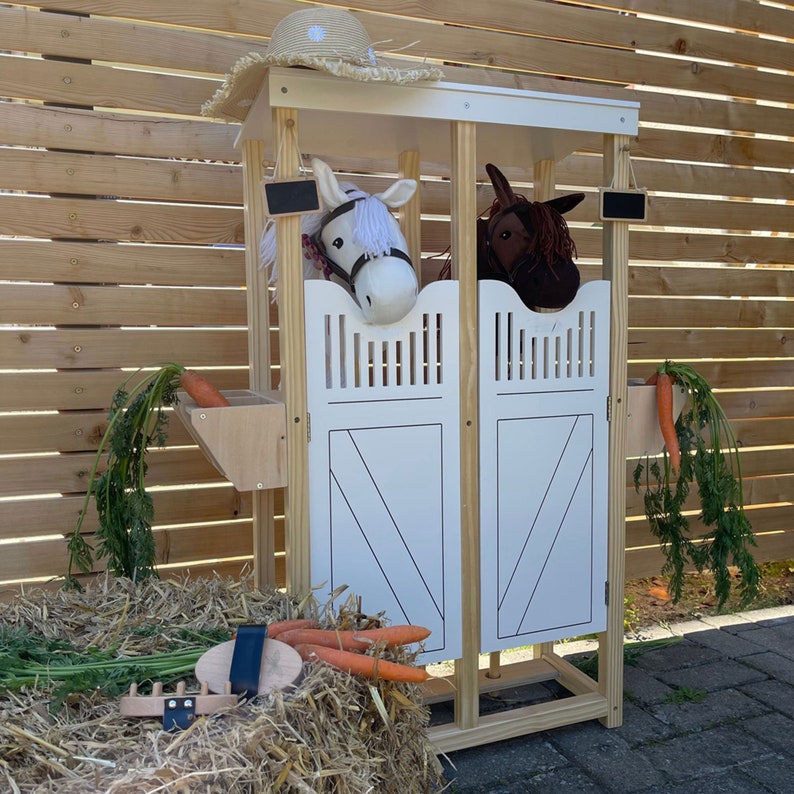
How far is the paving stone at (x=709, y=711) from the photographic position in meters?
2.51

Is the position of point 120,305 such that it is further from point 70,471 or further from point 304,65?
point 304,65

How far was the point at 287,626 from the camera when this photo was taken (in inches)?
64.0

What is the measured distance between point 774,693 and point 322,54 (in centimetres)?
254

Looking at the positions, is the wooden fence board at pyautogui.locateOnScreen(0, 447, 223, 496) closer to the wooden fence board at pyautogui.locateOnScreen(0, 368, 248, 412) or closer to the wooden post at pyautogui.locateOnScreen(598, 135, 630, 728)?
the wooden fence board at pyautogui.locateOnScreen(0, 368, 248, 412)

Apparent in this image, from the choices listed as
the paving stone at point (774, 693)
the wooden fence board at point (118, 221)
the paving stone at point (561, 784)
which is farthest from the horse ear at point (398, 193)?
the paving stone at point (774, 693)

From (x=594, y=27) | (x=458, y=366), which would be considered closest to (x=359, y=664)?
(x=458, y=366)

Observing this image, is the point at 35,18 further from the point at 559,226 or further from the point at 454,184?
the point at 559,226

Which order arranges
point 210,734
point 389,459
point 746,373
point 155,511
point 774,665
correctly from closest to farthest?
point 210,734 < point 389,459 < point 155,511 < point 774,665 < point 746,373

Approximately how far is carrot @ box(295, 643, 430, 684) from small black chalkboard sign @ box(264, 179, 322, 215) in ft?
3.39

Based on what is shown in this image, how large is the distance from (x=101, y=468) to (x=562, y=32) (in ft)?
8.30

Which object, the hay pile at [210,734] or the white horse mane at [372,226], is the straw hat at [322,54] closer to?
the white horse mane at [372,226]

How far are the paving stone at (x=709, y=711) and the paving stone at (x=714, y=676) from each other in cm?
8

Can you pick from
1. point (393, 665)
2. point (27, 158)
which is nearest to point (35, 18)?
point (27, 158)

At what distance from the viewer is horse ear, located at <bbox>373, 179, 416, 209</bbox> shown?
207cm
